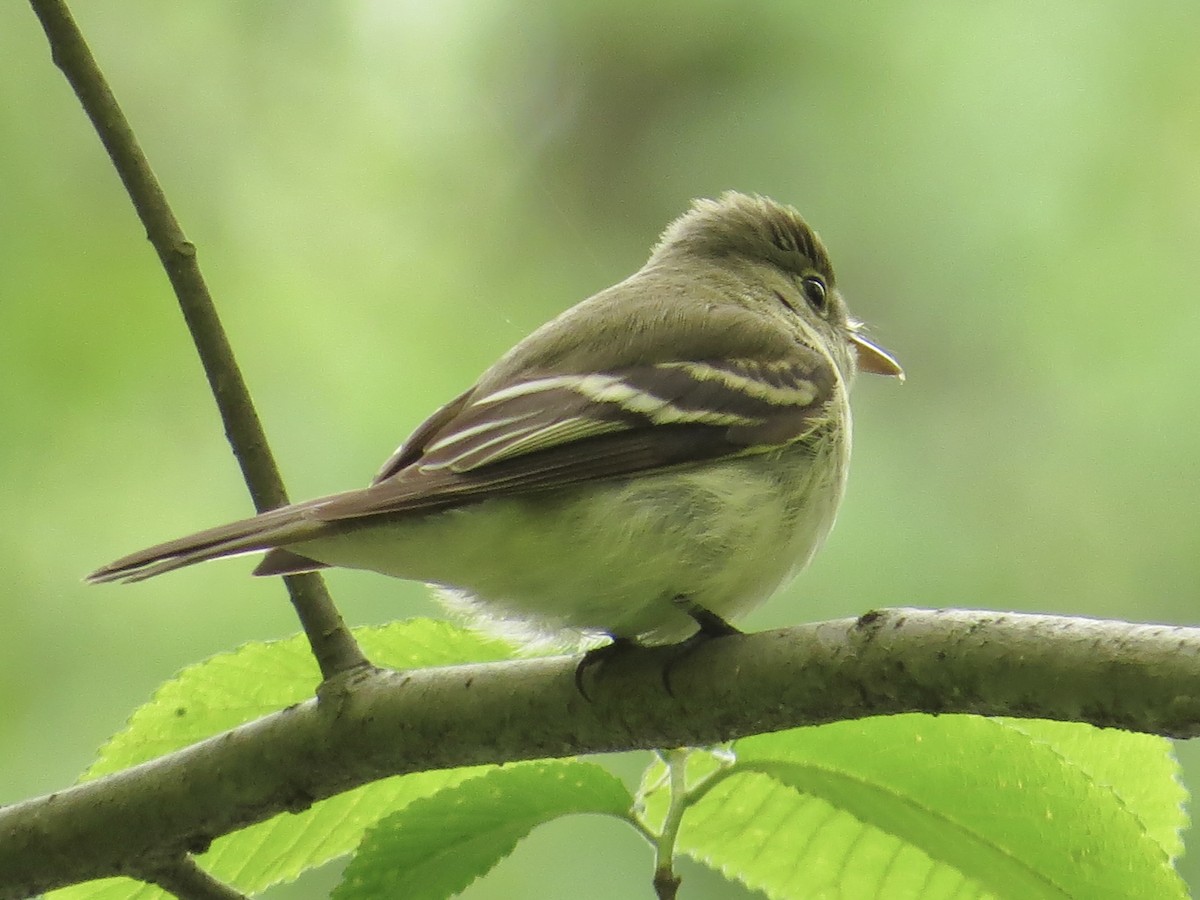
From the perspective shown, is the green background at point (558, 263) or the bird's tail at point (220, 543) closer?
the bird's tail at point (220, 543)

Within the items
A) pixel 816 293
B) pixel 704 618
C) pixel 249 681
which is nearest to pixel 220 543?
pixel 249 681

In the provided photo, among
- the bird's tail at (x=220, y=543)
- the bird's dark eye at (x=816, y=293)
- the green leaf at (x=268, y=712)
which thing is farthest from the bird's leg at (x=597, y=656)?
the bird's dark eye at (x=816, y=293)

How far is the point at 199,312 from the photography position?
173 cm

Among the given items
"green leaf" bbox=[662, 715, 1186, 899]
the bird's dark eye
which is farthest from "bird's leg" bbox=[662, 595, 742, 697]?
the bird's dark eye

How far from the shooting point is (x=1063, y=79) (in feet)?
13.2

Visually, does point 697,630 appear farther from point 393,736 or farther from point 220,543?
point 220,543

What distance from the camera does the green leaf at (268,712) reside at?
5.67 feet

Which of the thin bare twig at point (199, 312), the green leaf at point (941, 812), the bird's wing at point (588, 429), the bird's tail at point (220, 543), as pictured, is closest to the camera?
the green leaf at point (941, 812)

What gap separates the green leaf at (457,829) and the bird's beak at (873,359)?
1839 mm

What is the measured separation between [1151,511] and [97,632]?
279 centimetres

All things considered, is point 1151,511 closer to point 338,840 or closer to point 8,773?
point 338,840

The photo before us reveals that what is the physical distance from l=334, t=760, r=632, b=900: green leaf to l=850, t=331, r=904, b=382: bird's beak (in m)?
1.84

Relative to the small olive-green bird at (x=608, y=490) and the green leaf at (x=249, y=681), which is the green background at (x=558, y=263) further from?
the green leaf at (x=249, y=681)

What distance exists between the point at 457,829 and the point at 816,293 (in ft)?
6.21
